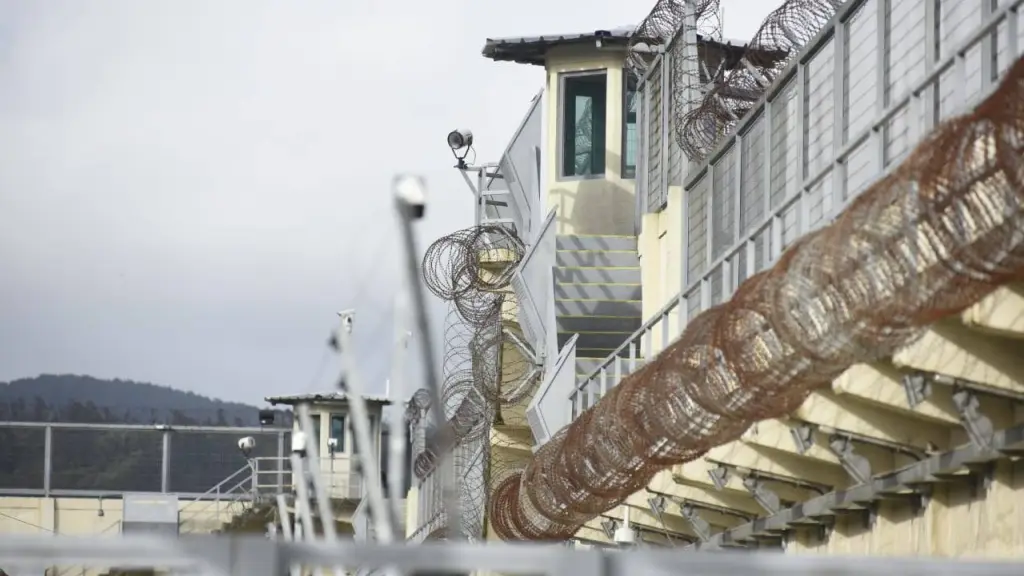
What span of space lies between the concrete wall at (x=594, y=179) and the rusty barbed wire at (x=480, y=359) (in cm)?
114

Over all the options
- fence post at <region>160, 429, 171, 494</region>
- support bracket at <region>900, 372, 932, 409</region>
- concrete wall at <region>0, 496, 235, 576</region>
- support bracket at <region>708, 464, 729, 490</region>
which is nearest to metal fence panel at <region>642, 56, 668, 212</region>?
support bracket at <region>708, 464, 729, 490</region>

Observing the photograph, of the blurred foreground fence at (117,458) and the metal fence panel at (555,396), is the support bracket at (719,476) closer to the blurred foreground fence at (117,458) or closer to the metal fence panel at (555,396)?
the metal fence panel at (555,396)

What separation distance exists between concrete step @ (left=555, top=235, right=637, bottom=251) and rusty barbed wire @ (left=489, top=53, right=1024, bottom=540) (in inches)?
542

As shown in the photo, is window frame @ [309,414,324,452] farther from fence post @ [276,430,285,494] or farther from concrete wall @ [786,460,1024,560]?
concrete wall @ [786,460,1024,560]

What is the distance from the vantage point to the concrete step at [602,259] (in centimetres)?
3073

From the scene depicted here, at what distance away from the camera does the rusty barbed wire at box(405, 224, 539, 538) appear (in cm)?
3331

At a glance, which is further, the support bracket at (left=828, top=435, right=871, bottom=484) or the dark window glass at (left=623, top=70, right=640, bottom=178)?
the dark window glass at (left=623, top=70, right=640, bottom=178)

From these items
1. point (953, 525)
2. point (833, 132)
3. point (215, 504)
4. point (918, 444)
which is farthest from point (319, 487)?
point (215, 504)

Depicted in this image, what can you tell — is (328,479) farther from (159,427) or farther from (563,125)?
(563,125)

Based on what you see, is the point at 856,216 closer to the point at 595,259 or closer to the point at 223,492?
the point at 595,259

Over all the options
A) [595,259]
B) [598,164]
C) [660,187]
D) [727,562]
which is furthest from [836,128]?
[598,164]

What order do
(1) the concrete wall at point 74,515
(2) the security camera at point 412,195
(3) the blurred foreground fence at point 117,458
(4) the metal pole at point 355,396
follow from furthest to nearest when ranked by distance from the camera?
1. (3) the blurred foreground fence at point 117,458
2. (1) the concrete wall at point 74,515
3. (4) the metal pole at point 355,396
4. (2) the security camera at point 412,195

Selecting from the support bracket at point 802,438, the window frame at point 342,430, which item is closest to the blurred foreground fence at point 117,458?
the window frame at point 342,430

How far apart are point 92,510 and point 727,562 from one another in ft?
217
